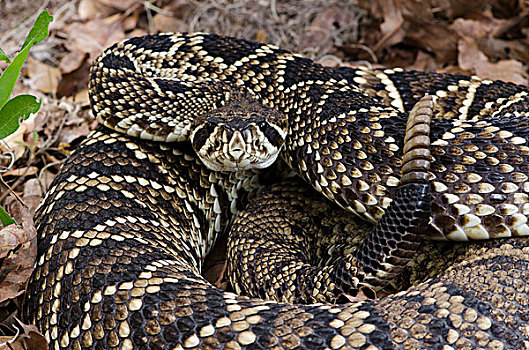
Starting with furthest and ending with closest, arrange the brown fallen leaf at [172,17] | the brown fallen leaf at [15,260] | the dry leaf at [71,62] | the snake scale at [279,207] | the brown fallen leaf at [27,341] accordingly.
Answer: the brown fallen leaf at [172,17] < the dry leaf at [71,62] < the brown fallen leaf at [15,260] < the brown fallen leaf at [27,341] < the snake scale at [279,207]

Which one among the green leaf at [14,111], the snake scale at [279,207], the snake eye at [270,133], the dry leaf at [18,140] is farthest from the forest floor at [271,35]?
the snake eye at [270,133]

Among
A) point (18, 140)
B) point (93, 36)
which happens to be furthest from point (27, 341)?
point (93, 36)

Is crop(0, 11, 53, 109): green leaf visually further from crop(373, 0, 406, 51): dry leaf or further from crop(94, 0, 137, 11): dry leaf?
crop(373, 0, 406, 51): dry leaf

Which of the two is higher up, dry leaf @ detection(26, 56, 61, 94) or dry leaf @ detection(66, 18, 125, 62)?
dry leaf @ detection(66, 18, 125, 62)

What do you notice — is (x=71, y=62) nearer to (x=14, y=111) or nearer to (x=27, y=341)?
(x=14, y=111)

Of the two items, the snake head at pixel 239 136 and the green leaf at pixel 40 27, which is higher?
the green leaf at pixel 40 27

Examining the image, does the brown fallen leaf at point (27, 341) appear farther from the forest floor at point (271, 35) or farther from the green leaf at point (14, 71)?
the forest floor at point (271, 35)

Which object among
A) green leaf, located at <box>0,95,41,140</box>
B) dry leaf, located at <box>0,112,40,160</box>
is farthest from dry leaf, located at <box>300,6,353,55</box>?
green leaf, located at <box>0,95,41,140</box>
